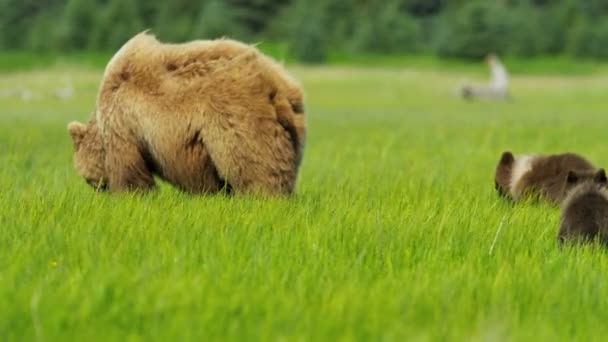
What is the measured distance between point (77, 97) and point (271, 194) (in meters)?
24.1

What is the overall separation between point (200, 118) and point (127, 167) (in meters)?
0.62

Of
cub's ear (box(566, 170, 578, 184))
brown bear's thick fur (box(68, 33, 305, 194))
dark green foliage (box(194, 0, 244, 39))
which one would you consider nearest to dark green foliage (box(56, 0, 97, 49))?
dark green foliage (box(194, 0, 244, 39))

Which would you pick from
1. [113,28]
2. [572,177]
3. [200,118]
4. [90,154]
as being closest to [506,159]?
[572,177]

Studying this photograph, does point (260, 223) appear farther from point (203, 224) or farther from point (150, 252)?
point (150, 252)

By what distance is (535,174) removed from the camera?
21.6 feet

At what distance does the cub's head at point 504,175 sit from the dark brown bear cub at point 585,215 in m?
1.84

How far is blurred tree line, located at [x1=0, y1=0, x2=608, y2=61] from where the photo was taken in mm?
52375

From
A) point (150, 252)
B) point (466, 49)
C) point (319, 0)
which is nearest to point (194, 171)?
point (150, 252)

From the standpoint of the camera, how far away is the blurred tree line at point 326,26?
5238cm

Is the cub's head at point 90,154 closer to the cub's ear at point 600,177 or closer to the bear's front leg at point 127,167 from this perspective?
the bear's front leg at point 127,167

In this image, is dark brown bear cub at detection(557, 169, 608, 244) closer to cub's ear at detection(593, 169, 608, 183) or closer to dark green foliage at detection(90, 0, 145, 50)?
cub's ear at detection(593, 169, 608, 183)

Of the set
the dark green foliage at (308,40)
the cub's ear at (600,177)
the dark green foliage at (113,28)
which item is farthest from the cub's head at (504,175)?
the dark green foliage at (113,28)

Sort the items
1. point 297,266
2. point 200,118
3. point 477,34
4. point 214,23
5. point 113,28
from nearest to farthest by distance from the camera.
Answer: point 297,266
point 200,118
point 477,34
point 113,28
point 214,23

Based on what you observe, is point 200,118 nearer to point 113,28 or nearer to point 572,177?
point 572,177
